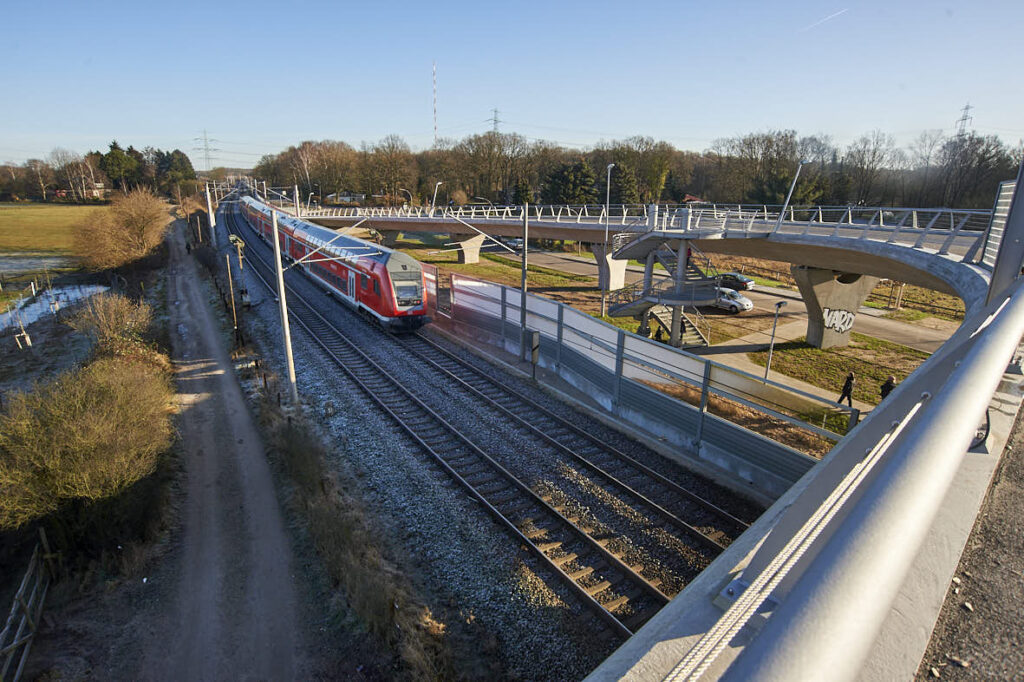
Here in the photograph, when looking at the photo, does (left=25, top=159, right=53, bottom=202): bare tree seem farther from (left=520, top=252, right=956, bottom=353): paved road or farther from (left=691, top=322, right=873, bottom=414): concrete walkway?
(left=691, top=322, right=873, bottom=414): concrete walkway

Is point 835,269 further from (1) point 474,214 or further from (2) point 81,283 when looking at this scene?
(2) point 81,283

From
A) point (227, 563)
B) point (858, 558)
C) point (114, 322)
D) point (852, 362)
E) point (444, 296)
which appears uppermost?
point (858, 558)

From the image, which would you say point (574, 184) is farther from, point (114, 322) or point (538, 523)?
point (538, 523)

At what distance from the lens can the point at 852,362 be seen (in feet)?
74.2

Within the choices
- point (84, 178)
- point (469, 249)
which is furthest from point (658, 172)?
point (84, 178)

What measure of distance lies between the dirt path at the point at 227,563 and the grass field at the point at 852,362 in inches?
753

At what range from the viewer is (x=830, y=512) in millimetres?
3102

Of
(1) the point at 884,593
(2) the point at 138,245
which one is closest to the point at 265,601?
(1) the point at 884,593

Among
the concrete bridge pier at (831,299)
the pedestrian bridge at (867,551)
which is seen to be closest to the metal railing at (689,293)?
the concrete bridge pier at (831,299)

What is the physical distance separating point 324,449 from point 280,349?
9.80 m

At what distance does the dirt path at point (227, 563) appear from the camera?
808cm

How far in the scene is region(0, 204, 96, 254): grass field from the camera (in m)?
56.3

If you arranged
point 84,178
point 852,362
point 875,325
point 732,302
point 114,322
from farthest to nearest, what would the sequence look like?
point 84,178 → point 732,302 → point 875,325 → point 852,362 → point 114,322

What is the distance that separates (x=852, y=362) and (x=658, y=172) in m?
52.0
